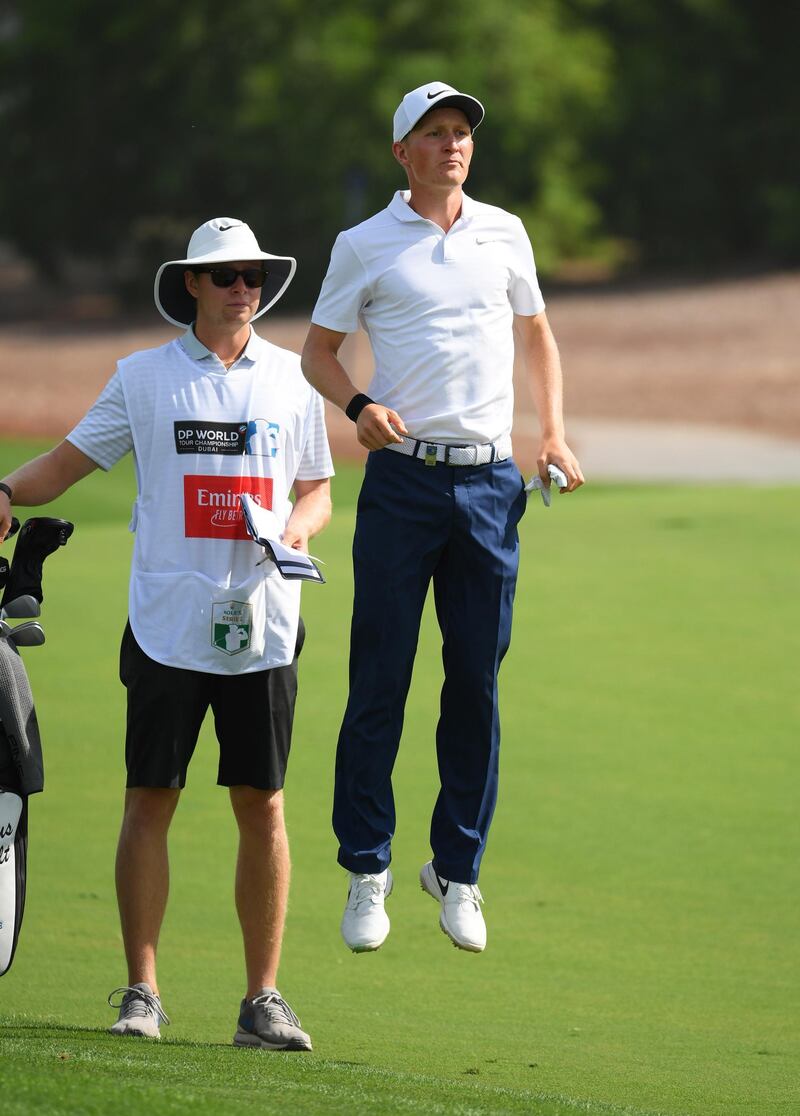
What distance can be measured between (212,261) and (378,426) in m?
0.63

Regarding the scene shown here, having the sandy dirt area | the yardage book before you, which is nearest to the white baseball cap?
the yardage book

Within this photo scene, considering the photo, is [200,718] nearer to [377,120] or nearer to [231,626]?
[231,626]

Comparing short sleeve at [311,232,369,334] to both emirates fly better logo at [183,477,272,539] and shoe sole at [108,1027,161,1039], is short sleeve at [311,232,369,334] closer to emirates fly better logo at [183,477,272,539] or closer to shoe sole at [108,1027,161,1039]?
emirates fly better logo at [183,477,272,539]

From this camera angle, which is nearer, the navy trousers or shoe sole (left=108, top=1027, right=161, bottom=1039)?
the navy trousers

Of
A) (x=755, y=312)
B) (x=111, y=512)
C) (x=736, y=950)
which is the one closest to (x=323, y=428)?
(x=736, y=950)

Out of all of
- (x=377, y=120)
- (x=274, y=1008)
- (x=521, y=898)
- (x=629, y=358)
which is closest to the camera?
(x=274, y=1008)

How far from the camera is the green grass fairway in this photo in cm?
450

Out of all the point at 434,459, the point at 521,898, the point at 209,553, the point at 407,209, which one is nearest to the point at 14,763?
the point at 209,553

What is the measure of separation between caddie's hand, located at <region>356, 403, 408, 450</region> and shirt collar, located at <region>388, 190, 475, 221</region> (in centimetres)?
50

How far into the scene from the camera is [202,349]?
4715mm

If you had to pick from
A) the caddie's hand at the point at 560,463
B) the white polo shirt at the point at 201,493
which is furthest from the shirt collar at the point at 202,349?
the caddie's hand at the point at 560,463

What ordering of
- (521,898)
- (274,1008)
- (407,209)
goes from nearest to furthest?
(407,209), (274,1008), (521,898)

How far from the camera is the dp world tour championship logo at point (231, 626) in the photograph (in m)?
4.60

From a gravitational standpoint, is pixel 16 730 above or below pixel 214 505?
below
